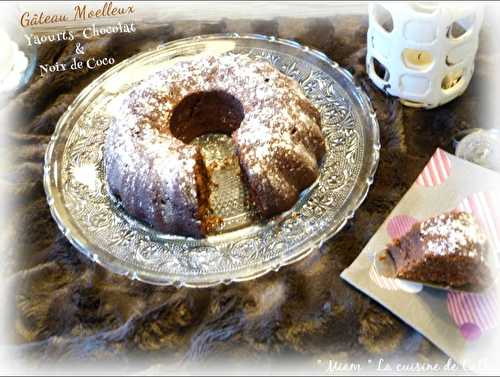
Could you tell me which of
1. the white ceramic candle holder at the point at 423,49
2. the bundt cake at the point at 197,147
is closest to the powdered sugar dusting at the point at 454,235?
the bundt cake at the point at 197,147

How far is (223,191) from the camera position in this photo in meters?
1.69

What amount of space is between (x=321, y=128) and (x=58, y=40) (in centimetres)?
105

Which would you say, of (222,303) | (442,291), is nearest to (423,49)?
(442,291)

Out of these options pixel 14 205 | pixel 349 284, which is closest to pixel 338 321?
pixel 349 284

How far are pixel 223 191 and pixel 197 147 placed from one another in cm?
14

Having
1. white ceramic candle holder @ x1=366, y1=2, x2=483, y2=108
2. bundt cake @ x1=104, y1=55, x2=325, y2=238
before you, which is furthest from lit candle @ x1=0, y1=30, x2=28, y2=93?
white ceramic candle holder @ x1=366, y1=2, x2=483, y2=108

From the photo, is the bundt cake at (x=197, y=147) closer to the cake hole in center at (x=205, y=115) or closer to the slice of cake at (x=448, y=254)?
the cake hole in center at (x=205, y=115)

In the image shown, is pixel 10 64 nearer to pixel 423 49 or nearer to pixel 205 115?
pixel 205 115

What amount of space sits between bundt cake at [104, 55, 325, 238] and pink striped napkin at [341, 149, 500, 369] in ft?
0.88

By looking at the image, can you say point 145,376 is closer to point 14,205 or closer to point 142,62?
point 14,205

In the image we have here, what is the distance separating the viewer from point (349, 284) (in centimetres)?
146

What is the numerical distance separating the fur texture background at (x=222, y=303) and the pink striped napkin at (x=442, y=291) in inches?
1.4

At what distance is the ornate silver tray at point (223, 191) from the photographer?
1.52 meters

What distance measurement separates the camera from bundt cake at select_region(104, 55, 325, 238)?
1.60 m
